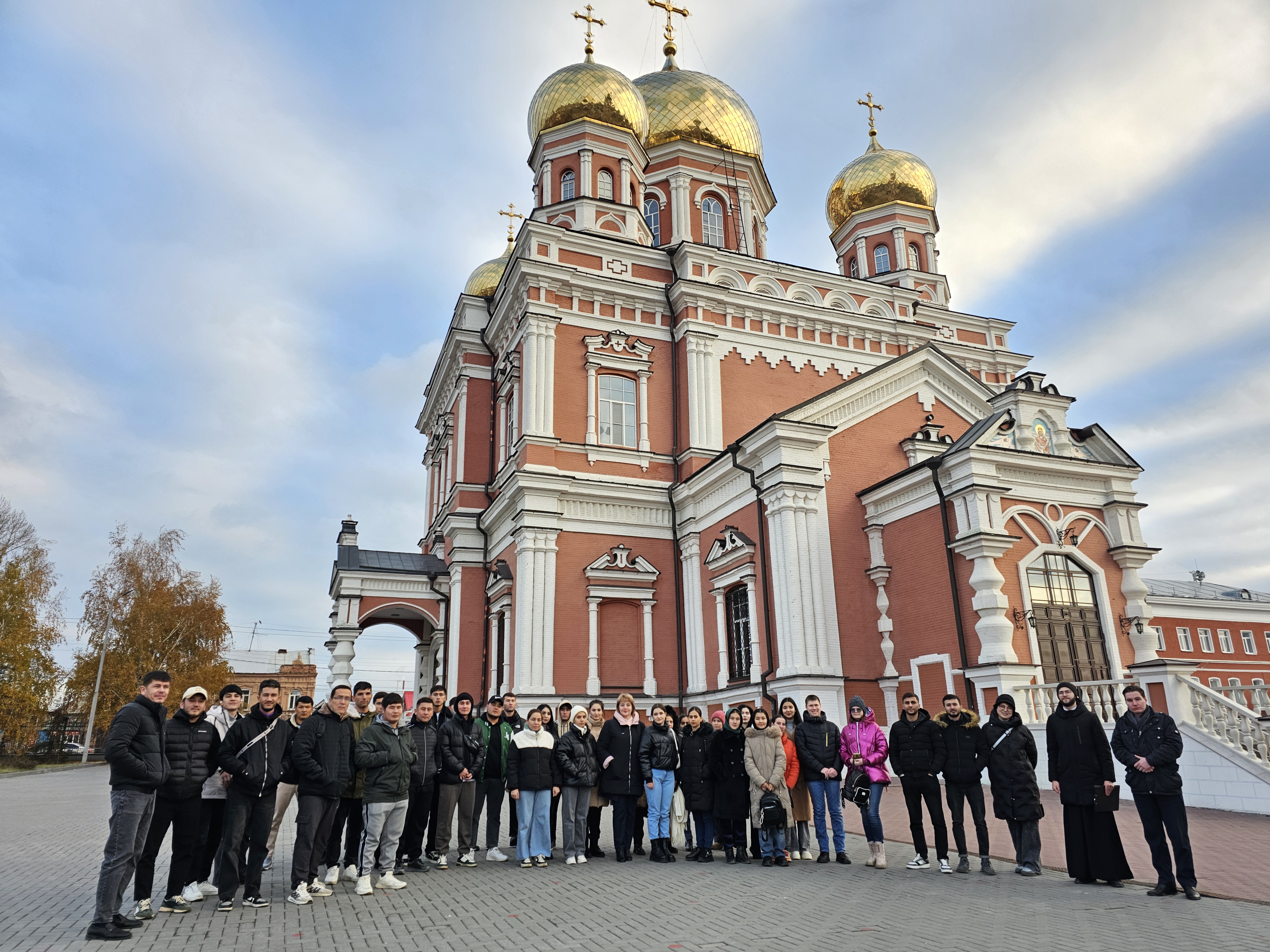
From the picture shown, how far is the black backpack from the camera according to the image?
7.68 m

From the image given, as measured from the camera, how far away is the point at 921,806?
750 centimetres

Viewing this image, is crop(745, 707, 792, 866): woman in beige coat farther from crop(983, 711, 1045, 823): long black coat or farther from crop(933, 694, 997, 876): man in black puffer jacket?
crop(983, 711, 1045, 823): long black coat

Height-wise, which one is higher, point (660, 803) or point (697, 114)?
point (697, 114)

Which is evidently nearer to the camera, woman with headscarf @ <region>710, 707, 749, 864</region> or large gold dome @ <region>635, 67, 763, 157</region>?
woman with headscarf @ <region>710, 707, 749, 864</region>

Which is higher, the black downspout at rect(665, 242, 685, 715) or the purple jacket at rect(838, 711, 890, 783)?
the black downspout at rect(665, 242, 685, 715)

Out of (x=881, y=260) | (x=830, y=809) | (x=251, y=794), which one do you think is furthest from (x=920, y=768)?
(x=881, y=260)

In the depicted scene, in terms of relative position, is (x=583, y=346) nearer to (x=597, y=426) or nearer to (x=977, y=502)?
(x=597, y=426)

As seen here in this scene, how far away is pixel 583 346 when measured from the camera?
19125 mm

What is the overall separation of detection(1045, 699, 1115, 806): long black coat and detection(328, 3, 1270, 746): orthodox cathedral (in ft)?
15.5

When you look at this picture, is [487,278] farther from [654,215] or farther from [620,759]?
[620,759]

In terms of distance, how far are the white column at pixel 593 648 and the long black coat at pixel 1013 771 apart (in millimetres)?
10531

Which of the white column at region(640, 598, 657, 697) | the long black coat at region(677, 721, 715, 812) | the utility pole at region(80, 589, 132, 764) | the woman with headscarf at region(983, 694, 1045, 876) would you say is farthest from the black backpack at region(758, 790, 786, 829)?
the utility pole at region(80, 589, 132, 764)

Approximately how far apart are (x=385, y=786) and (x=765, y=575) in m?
9.07

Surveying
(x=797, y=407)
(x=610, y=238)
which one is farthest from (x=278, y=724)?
(x=610, y=238)
